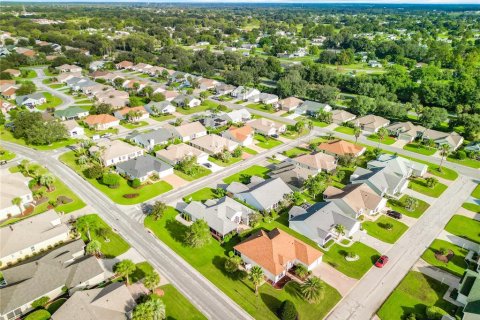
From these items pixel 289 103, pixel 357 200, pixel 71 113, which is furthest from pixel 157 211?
pixel 289 103

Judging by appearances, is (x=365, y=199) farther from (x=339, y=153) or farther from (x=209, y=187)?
(x=209, y=187)

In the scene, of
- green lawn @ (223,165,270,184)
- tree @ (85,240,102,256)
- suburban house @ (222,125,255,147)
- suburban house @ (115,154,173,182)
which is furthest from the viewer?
suburban house @ (222,125,255,147)

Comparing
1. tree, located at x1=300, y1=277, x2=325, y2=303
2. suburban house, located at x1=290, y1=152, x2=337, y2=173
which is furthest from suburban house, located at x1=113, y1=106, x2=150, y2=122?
tree, located at x1=300, y1=277, x2=325, y2=303

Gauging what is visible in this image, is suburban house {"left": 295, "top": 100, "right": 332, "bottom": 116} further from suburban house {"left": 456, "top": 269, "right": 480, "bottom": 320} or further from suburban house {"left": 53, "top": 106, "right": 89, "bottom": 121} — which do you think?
suburban house {"left": 456, "top": 269, "right": 480, "bottom": 320}

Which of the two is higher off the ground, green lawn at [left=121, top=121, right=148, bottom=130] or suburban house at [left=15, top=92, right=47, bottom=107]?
suburban house at [left=15, top=92, right=47, bottom=107]

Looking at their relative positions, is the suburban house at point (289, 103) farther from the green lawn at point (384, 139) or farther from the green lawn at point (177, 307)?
the green lawn at point (177, 307)

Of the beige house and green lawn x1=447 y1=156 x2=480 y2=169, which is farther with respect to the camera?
green lawn x1=447 y1=156 x2=480 y2=169

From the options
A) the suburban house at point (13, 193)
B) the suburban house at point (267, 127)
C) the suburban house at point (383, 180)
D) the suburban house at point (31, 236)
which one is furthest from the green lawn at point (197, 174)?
the suburban house at point (383, 180)
